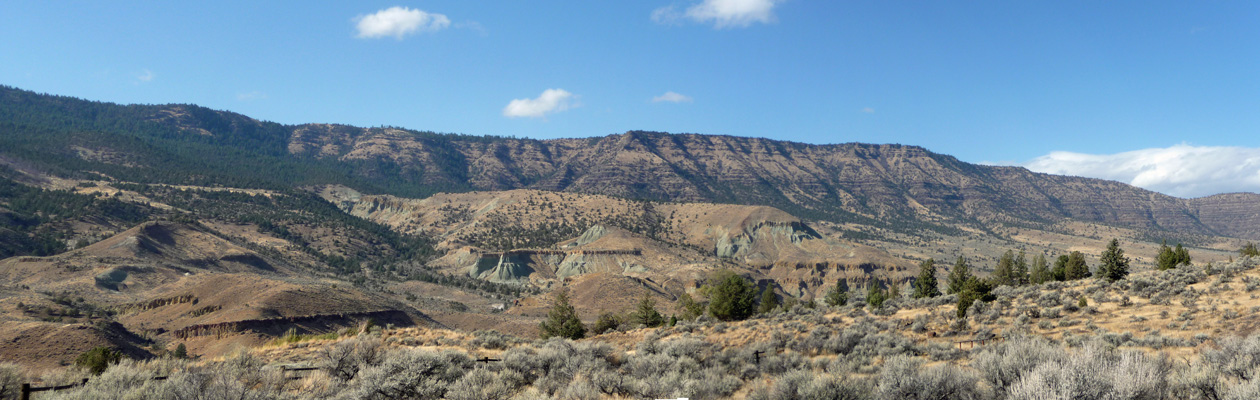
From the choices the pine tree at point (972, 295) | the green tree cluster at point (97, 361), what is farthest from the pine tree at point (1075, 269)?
the green tree cluster at point (97, 361)

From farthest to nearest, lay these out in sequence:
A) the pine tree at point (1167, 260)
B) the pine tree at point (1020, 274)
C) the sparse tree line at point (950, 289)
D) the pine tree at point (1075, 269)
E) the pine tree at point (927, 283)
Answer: the pine tree at point (927, 283) < the pine tree at point (1020, 274) < the pine tree at point (1075, 269) < the pine tree at point (1167, 260) < the sparse tree line at point (950, 289)

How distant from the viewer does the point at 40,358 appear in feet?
111

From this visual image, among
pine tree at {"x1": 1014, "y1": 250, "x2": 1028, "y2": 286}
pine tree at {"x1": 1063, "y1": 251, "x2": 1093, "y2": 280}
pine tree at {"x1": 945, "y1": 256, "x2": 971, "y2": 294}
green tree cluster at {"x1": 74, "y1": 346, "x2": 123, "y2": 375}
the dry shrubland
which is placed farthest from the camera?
pine tree at {"x1": 1014, "y1": 250, "x2": 1028, "y2": 286}

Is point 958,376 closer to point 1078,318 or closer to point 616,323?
point 1078,318

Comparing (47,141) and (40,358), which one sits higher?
(47,141)

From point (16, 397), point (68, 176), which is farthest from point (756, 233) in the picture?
point (68, 176)

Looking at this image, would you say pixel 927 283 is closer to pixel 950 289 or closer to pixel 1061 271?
pixel 950 289

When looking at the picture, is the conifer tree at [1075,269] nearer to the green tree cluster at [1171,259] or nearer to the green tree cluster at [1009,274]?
the green tree cluster at [1171,259]

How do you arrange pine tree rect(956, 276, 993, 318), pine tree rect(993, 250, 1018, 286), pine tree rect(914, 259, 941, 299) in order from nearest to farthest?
pine tree rect(956, 276, 993, 318) < pine tree rect(914, 259, 941, 299) < pine tree rect(993, 250, 1018, 286)

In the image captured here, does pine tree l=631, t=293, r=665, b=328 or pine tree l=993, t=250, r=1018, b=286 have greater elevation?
pine tree l=993, t=250, r=1018, b=286

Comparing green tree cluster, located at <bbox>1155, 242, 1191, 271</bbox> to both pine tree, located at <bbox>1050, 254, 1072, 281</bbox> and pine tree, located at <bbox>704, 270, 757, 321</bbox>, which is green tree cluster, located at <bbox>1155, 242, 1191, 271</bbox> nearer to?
pine tree, located at <bbox>1050, 254, 1072, 281</bbox>

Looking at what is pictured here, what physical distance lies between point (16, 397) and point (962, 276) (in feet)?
180

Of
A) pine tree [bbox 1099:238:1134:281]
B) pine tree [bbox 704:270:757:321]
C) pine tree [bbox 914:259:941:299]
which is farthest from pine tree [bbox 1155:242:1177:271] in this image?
pine tree [bbox 704:270:757:321]

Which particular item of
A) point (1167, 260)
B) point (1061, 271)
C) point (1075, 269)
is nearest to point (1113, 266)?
point (1167, 260)
